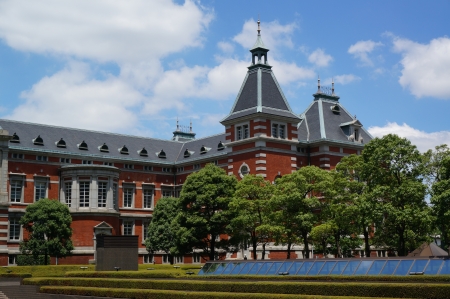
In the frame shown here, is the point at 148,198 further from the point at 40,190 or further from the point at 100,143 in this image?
the point at 40,190

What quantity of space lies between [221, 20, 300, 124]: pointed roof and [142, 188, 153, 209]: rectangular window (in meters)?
14.2

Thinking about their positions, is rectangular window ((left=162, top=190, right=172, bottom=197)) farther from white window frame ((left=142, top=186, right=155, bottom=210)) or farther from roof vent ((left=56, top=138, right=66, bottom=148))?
roof vent ((left=56, top=138, right=66, bottom=148))

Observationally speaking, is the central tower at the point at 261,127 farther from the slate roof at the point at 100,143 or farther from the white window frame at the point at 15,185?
the white window frame at the point at 15,185

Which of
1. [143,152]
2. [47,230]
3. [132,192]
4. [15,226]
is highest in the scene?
[143,152]

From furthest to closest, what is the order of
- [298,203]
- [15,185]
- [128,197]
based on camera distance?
[128,197]
[15,185]
[298,203]

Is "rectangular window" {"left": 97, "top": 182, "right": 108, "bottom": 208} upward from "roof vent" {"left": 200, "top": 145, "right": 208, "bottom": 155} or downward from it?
downward

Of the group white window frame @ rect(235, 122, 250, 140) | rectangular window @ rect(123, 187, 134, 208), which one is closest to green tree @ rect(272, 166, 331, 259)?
white window frame @ rect(235, 122, 250, 140)

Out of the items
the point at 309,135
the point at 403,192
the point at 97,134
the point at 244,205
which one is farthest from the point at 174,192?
the point at 403,192

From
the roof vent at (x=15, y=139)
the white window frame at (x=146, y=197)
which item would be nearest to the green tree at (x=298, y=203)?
the white window frame at (x=146, y=197)

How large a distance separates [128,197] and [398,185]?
113 ft

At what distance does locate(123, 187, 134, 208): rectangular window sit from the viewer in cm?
6488

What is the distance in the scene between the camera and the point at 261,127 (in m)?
54.2

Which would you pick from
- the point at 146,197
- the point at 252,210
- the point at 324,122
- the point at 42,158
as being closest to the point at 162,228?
the point at 146,197

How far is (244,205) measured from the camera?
4550cm
